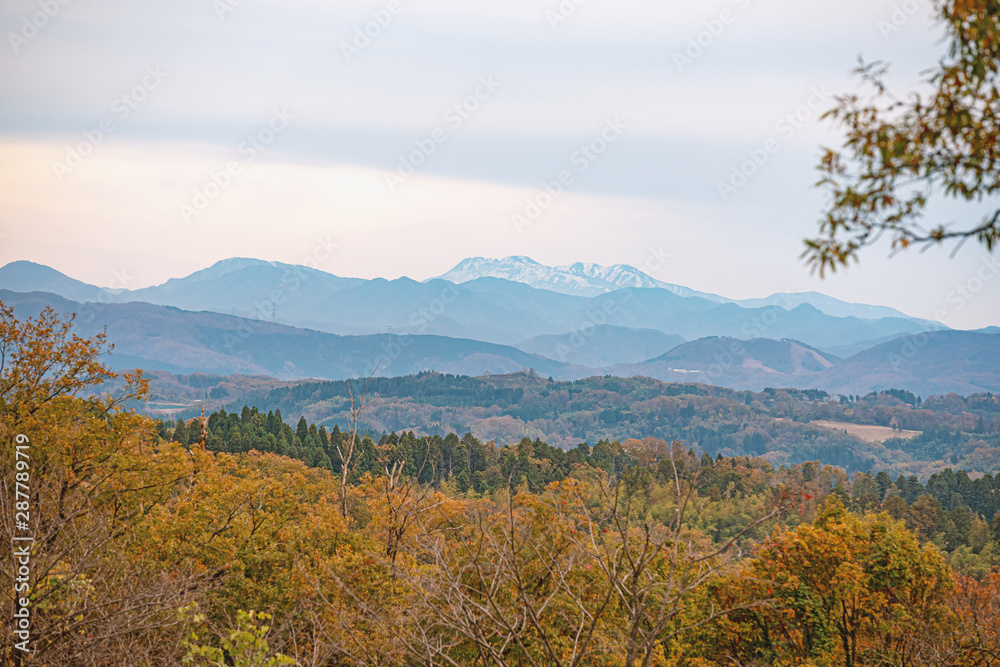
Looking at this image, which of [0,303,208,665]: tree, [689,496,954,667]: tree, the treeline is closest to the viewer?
[0,303,208,665]: tree

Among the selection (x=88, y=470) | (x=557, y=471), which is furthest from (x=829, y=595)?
(x=557, y=471)

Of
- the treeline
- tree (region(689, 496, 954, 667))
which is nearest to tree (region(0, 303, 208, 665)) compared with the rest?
→ tree (region(689, 496, 954, 667))

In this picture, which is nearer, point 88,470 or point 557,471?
point 88,470

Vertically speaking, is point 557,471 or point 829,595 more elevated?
point 829,595

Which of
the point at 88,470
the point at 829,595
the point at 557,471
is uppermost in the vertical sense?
the point at 88,470

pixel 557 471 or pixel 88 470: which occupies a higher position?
pixel 88 470

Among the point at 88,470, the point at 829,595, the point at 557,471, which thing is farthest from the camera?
the point at 557,471

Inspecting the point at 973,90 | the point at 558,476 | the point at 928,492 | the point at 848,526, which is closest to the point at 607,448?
the point at 558,476

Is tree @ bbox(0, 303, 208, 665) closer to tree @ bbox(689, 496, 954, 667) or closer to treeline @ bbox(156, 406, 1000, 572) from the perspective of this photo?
tree @ bbox(689, 496, 954, 667)

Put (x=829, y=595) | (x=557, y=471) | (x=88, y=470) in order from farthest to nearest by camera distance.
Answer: (x=557, y=471) → (x=829, y=595) → (x=88, y=470)

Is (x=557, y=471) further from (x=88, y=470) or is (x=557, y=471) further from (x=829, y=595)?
(x=88, y=470)

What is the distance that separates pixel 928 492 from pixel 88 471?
121 m

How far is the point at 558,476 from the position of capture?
97.5 metres

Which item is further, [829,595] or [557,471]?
[557,471]
